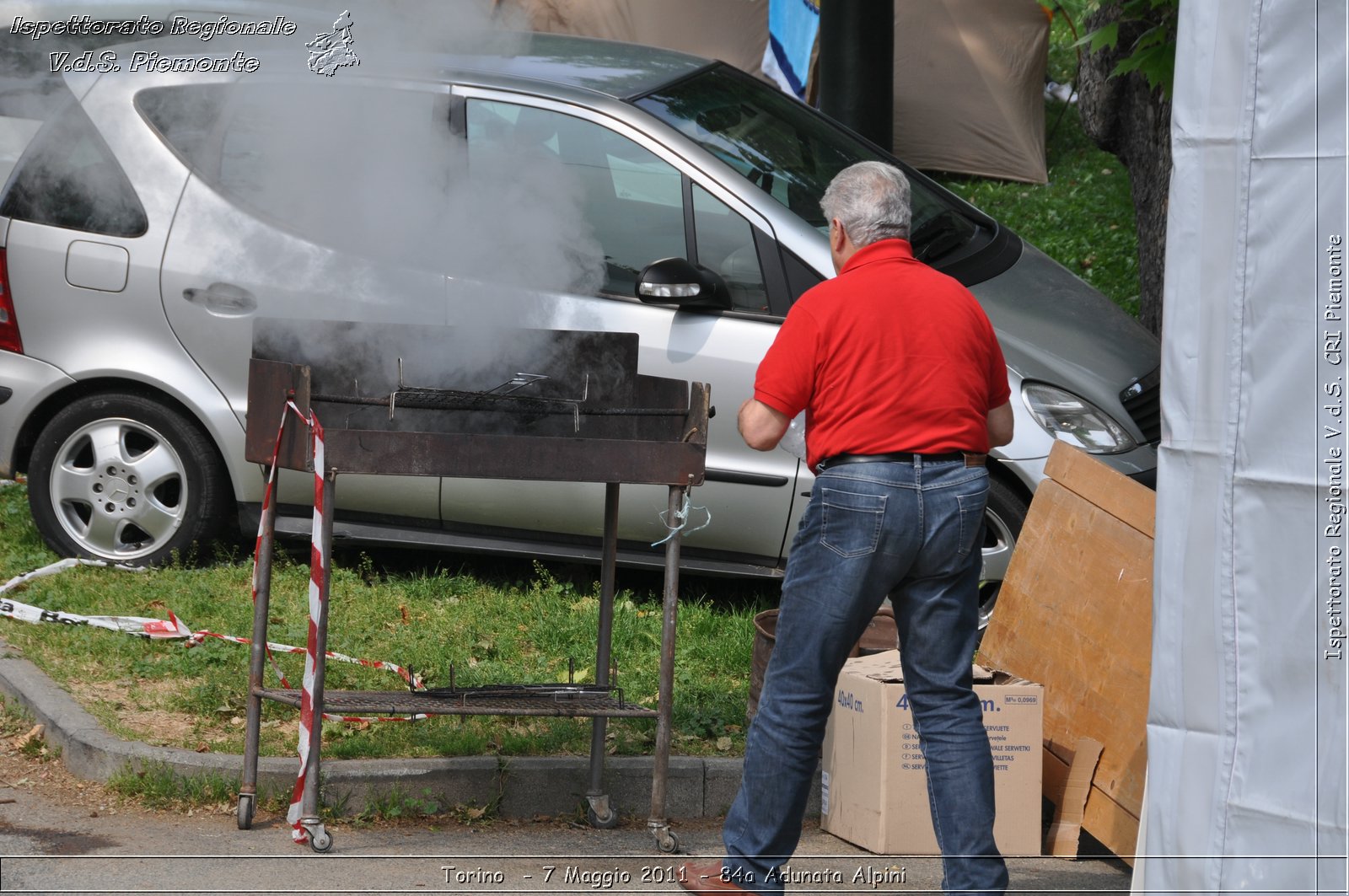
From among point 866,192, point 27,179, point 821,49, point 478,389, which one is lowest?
point 478,389

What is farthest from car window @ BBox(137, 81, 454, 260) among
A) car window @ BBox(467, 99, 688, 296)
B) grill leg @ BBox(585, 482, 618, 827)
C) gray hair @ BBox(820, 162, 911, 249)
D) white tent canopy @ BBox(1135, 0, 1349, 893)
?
white tent canopy @ BBox(1135, 0, 1349, 893)

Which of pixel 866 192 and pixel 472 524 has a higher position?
pixel 866 192

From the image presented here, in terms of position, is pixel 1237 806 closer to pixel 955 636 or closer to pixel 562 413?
pixel 955 636

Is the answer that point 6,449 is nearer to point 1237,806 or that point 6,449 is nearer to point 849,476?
point 849,476

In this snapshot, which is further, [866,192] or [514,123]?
[514,123]

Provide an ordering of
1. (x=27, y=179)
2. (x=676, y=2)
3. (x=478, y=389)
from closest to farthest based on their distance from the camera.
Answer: (x=478, y=389) < (x=27, y=179) < (x=676, y=2)

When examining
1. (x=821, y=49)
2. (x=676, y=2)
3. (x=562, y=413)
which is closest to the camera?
(x=562, y=413)

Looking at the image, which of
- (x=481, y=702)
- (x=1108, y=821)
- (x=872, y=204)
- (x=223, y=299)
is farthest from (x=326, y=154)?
(x=1108, y=821)

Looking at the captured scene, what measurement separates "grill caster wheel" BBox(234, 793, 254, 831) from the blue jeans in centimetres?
138

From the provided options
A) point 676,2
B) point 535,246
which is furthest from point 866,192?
point 676,2

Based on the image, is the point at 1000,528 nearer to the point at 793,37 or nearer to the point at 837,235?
the point at 837,235

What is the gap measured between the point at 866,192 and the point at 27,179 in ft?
12.1

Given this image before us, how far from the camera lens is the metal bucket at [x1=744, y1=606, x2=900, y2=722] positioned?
427 centimetres

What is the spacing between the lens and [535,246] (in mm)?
5055
